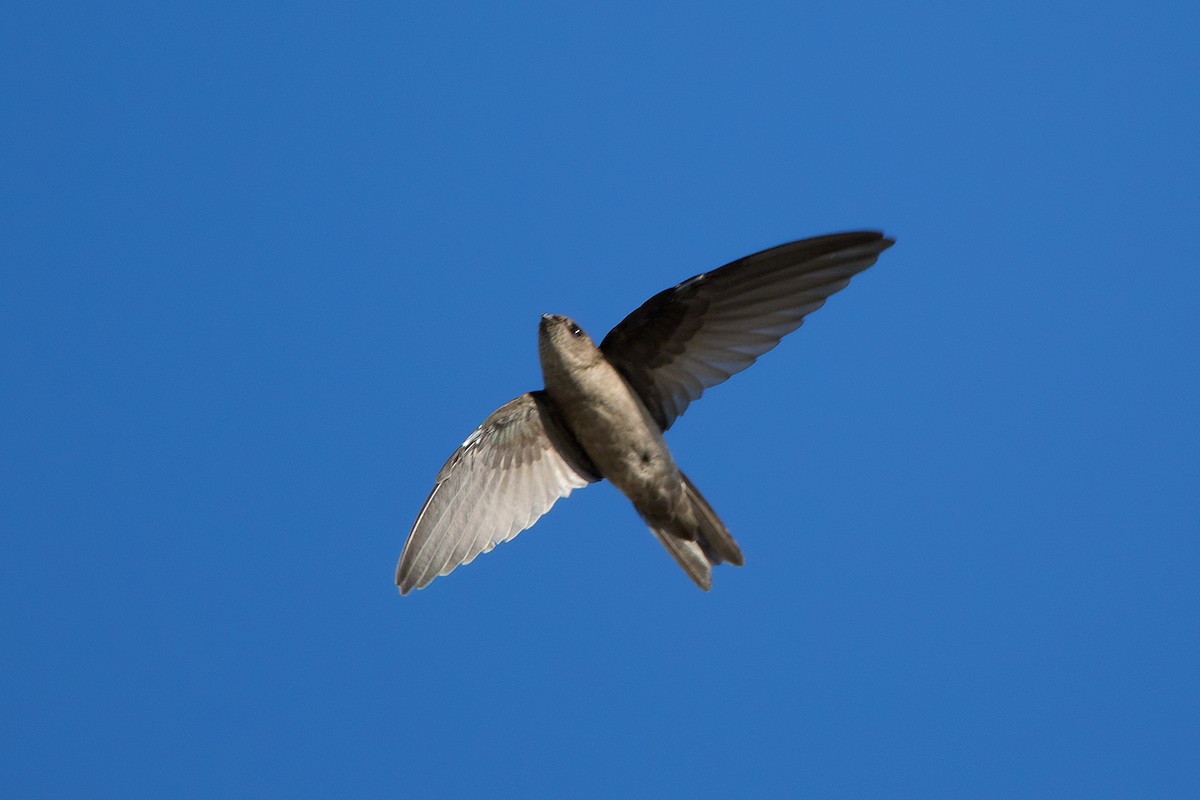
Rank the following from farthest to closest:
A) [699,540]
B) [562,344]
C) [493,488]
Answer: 1. [493,488]
2. [699,540]
3. [562,344]

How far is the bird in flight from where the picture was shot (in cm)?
521

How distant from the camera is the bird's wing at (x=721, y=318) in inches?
205

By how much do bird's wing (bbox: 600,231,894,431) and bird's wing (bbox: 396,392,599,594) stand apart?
0.43 m

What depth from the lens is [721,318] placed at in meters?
5.39

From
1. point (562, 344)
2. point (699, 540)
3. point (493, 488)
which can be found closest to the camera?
point (562, 344)

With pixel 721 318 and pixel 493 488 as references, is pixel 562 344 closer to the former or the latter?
pixel 721 318

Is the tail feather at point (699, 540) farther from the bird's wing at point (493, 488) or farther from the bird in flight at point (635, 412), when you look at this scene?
the bird's wing at point (493, 488)

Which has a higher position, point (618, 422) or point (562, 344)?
point (562, 344)

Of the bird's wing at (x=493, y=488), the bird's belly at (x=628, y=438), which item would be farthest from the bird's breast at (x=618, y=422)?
the bird's wing at (x=493, y=488)

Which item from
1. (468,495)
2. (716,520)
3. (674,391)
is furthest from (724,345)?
(468,495)

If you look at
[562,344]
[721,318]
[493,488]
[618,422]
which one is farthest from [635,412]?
[493,488]

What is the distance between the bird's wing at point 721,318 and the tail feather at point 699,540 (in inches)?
16.1

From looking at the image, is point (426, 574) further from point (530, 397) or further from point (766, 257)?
point (766, 257)

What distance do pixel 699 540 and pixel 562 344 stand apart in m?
0.97
